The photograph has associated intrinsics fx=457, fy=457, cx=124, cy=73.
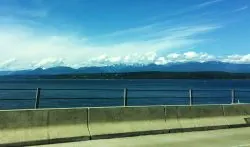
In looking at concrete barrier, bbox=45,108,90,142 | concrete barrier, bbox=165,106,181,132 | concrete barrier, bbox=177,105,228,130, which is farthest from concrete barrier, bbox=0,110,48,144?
concrete barrier, bbox=177,105,228,130

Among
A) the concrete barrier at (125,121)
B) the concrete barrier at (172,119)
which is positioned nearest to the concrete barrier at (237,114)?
the concrete barrier at (172,119)

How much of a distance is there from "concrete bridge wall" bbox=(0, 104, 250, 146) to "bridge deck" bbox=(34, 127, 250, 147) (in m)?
0.40

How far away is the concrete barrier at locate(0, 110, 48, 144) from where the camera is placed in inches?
429

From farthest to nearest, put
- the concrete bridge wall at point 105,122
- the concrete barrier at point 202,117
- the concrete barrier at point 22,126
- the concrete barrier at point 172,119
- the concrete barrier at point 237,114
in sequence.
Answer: the concrete barrier at point 237,114 < the concrete barrier at point 202,117 < the concrete barrier at point 172,119 < the concrete bridge wall at point 105,122 < the concrete barrier at point 22,126

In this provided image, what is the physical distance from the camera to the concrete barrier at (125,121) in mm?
12445

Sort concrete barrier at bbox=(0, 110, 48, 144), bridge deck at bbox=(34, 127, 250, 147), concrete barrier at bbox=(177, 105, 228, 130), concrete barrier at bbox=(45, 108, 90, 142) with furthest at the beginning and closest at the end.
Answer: concrete barrier at bbox=(177, 105, 228, 130)
concrete barrier at bbox=(45, 108, 90, 142)
bridge deck at bbox=(34, 127, 250, 147)
concrete barrier at bbox=(0, 110, 48, 144)

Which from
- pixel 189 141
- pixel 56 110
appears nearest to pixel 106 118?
pixel 56 110

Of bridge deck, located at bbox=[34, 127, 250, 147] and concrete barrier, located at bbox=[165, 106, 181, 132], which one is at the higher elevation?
concrete barrier, located at bbox=[165, 106, 181, 132]

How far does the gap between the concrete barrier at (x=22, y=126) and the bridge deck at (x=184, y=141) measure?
0.64 m

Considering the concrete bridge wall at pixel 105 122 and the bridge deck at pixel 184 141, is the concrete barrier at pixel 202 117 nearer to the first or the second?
the concrete bridge wall at pixel 105 122

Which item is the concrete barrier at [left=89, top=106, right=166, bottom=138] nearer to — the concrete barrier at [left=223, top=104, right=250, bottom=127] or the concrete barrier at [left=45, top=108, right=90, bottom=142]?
the concrete barrier at [left=45, top=108, right=90, bottom=142]

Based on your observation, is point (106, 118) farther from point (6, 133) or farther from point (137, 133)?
point (6, 133)

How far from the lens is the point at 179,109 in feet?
47.6

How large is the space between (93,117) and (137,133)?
1451mm
